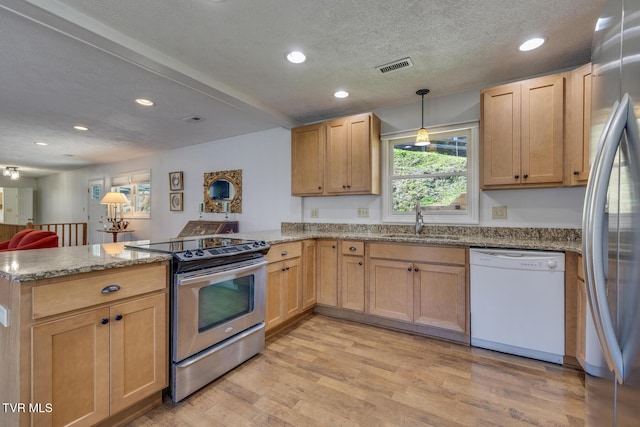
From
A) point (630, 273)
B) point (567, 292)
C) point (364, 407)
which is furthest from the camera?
point (567, 292)

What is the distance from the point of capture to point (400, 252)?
8.61 ft

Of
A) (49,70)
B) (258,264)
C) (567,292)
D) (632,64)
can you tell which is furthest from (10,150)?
(567,292)

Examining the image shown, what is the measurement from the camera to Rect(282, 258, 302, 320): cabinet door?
269 cm

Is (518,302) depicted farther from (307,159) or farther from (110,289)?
(110,289)

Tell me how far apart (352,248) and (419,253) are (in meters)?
0.65

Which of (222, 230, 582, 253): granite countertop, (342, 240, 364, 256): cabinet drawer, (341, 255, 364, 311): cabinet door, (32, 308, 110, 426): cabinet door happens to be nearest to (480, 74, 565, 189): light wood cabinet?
(222, 230, 582, 253): granite countertop

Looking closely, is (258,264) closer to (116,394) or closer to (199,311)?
(199,311)

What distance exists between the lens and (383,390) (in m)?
1.82

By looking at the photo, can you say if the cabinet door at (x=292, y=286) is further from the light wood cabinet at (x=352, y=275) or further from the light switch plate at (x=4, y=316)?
the light switch plate at (x=4, y=316)

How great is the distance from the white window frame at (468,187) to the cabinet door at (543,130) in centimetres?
48

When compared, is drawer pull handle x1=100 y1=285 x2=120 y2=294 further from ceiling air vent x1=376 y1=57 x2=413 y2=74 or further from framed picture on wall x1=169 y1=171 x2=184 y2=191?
framed picture on wall x1=169 y1=171 x2=184 y2=191

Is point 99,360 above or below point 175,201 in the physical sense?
below

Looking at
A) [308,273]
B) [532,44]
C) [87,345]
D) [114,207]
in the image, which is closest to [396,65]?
[532,44]

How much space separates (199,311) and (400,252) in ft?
5.67
